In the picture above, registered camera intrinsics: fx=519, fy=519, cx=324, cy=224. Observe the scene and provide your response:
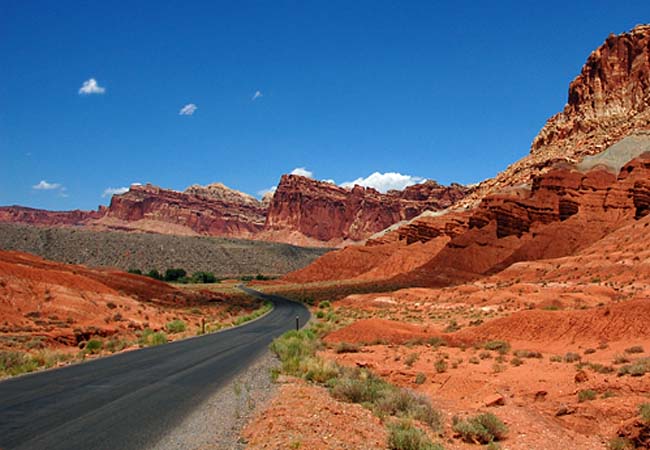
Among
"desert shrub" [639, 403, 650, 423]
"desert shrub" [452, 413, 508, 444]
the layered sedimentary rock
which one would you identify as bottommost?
"desert shrub" [452, 413, 508, 444]

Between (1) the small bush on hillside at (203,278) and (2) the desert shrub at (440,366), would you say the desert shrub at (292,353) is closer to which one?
(2) the desert shrub at (440,366)

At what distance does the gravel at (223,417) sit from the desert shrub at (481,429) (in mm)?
4150

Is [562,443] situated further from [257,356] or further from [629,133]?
[629,133]

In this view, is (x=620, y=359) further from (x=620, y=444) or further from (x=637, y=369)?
(x=620, y=444)

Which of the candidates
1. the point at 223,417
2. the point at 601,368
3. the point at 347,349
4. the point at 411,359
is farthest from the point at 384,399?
the point at 347,349

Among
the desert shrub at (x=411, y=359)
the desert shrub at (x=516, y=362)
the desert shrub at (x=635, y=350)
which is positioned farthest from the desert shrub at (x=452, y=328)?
the desert shrub at (x=635, y=350)

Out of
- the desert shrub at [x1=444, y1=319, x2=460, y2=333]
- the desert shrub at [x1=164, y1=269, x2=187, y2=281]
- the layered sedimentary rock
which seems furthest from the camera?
the desert shrub at [x1=164, y1=269, x2=187, y2=281]

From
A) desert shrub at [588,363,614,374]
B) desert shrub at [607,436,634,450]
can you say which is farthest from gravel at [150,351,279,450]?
desert shrub at [588,363,614,374]

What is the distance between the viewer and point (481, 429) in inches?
417

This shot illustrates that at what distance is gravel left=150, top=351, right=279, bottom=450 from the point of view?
8160mm

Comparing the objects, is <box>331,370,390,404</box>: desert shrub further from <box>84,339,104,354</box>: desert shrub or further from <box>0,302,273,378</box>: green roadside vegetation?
<box>84,339,104,354</box>: desert shrub

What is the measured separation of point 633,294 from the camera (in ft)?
111

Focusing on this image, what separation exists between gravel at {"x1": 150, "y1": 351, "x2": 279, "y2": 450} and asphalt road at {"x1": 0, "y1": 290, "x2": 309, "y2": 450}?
0.94 feet

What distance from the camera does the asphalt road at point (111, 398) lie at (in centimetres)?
840
